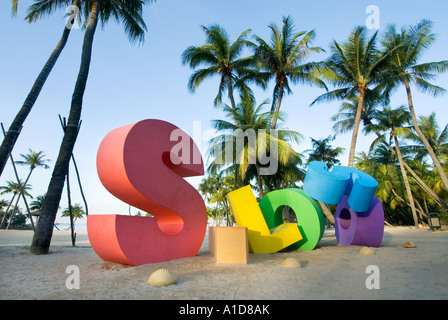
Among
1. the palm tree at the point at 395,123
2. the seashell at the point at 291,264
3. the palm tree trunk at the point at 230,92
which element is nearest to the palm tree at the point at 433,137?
the palm tree at the point at 395,123

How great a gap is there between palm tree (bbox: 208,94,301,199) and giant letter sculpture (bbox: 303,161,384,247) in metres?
6.38

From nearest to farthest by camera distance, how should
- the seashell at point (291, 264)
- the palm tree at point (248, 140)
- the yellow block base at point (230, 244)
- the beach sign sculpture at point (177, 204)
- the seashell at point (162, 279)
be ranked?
1. the seashell at point (162, 279)
2. the seashell at point (291, 264)
3. the beach sign sculpture at point (177, 204)
4. the yellow block base at point (230, 244)
5. the palm tree at point (248, 140)

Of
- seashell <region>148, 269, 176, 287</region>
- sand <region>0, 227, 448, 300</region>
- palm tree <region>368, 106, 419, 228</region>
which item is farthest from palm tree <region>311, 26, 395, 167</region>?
seashell <region>148, 269, 176, 287</region>

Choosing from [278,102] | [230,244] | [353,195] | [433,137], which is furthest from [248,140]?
[433,137]

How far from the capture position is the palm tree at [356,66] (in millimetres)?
15430

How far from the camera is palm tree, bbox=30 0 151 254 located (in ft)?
28.1

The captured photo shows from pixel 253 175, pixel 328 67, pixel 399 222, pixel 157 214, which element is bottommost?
pixel 399 222

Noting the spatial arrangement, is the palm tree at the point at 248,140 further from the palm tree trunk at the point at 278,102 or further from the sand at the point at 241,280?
the sand at the point at 241,280

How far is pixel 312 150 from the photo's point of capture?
2895 cm

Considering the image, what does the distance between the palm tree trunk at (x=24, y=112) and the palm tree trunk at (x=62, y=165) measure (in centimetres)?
114

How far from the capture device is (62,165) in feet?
30.0
